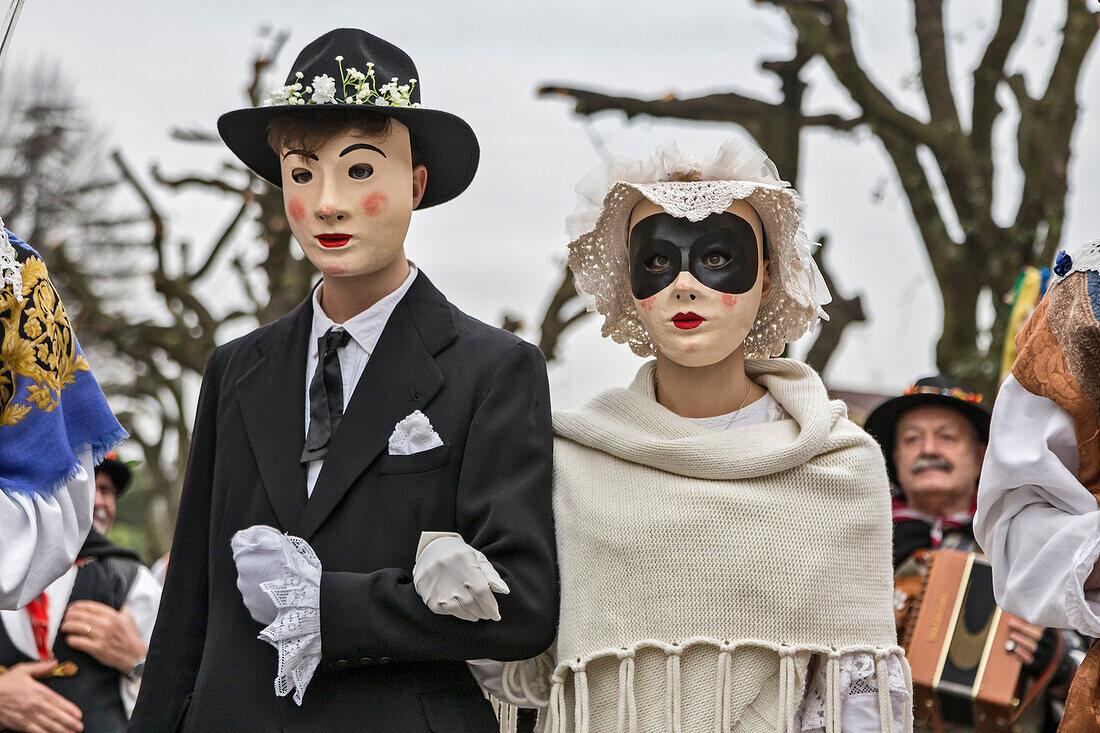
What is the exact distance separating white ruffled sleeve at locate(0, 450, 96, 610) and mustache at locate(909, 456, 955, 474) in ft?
10.2

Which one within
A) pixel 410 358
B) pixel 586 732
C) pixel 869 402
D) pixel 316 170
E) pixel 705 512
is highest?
pixel 316 170

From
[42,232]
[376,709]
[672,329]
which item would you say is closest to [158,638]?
[376,709]

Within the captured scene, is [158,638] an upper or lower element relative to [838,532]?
lower

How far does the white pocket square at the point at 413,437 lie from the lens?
2975 millimetres

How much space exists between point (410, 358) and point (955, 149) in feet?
19.5

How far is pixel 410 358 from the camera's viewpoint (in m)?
3.09

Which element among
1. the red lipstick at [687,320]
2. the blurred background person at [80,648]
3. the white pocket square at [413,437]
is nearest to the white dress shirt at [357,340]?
the white pocket square at [413,437]

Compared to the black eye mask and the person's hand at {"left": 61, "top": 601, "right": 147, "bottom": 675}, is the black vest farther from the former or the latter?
the black eye mask

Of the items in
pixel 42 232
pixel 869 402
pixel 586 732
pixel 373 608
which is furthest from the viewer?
pixel 42 232

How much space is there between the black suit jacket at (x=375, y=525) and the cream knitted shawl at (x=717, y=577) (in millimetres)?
125

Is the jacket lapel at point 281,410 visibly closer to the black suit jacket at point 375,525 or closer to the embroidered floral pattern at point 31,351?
the black suit jacket at point 375,525

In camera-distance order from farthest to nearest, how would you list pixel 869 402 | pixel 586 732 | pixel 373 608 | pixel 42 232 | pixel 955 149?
pixel 42 232
pixel 869 402
pixel 955 149
pixel 586 732
pixel 373 608

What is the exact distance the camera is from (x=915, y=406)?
5.17m

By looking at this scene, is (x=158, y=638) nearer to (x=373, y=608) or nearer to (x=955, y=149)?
(x=373, y=608)
